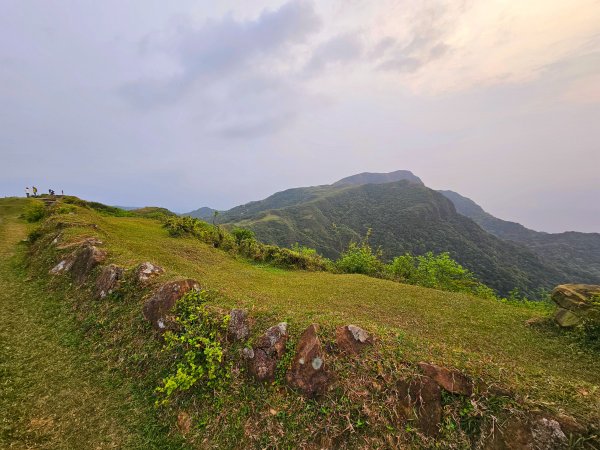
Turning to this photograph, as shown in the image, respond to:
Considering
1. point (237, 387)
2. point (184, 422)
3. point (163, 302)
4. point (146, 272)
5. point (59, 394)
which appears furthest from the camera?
point (146, 272)

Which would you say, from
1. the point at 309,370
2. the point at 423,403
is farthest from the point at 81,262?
the point at 423,403

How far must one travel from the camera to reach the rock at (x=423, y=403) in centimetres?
562

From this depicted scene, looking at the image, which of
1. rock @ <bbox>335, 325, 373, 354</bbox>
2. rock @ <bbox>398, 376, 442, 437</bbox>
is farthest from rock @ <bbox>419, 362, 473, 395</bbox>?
rock @ <bbox>335, 325, 373, 354</bbox>

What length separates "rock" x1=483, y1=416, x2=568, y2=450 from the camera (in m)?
4.80

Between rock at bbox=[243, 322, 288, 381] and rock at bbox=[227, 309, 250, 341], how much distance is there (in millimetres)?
485

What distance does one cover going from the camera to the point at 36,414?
20.9ft

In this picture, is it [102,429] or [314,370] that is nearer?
[102,429]

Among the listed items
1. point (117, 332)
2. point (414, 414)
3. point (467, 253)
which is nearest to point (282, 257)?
point (117, 332)

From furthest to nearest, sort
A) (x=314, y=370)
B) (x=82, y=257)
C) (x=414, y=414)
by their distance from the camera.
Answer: (x=82, y=257), (x=314, y=370), (x=414, y=414)

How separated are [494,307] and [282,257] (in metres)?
14.3

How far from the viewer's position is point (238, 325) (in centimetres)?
807

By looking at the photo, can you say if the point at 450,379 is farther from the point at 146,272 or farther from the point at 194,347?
the point at 146,272

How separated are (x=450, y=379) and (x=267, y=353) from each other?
428cm

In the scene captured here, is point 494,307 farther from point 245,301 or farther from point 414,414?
point 245,301
